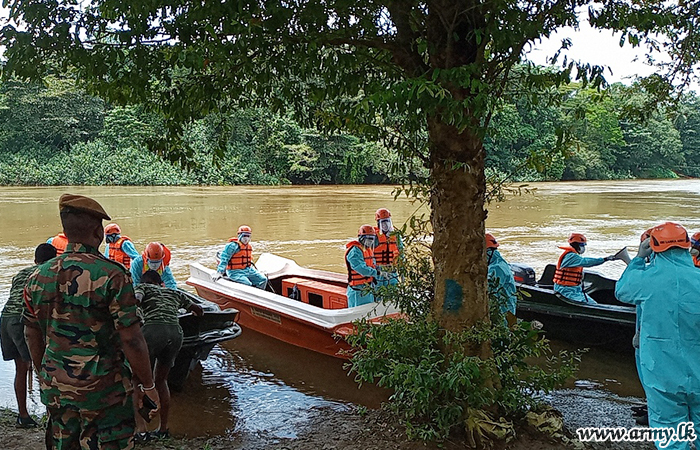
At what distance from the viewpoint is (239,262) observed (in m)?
9.22

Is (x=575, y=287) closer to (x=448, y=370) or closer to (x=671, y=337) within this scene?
(x=448, y=370)

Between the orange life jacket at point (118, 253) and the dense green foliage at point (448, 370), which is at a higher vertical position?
the orange life jacket at point (118, 253)

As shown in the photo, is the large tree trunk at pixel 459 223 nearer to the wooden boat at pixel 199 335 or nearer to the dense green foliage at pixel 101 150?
the wooden boat at pixel 199 335

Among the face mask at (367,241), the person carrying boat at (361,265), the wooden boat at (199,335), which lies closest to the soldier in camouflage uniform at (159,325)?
the wooden boat at (199,335)

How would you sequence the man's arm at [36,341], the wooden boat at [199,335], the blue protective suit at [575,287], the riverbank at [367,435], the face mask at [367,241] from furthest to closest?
the face mask at [367,241], the blue protective suit at [575,287], the wooden boat at [199,335], the riverbank at [367,435], the man's arm at [36,341]

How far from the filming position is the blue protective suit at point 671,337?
3.36 meters

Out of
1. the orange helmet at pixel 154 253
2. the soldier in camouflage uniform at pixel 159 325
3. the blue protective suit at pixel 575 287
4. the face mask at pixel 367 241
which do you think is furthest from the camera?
the face mask at pixel 367 241

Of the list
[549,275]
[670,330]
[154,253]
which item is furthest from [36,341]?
[549,275]

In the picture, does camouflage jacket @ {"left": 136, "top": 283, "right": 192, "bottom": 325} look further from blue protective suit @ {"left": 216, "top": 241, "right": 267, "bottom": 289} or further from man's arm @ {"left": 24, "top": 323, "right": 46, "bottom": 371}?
blue protective suit @ {"left": 216, "top": 241, "right": 267, "bottom": 289}

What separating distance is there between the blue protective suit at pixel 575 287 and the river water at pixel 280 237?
70 centimetres

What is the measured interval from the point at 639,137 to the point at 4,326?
58.4 m

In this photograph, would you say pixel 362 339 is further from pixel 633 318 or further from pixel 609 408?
pixel 633 318

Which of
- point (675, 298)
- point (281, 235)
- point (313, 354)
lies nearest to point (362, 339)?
point (675, 298)

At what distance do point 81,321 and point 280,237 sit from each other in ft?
53.3
